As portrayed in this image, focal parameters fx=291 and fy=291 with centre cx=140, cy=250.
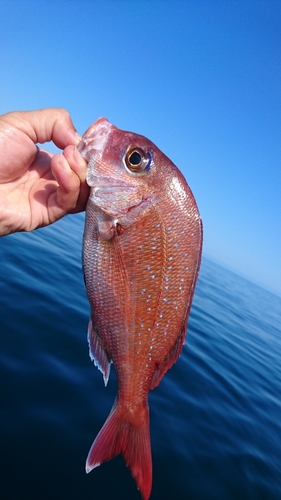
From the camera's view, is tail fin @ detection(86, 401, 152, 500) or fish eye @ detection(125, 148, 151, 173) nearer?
tail fin @ detection(86, 401, 152, 500)

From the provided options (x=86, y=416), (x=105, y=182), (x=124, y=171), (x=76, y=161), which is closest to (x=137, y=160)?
(x=124, y=171)

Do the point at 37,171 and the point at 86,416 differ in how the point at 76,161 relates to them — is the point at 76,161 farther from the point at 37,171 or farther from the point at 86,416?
the point at 86,416

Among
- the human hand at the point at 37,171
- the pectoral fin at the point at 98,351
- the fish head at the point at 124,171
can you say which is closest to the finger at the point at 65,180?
the human hand at the point at 37,171

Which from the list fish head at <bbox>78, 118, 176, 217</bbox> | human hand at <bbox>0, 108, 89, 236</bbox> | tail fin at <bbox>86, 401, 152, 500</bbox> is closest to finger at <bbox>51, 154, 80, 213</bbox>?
human hand at <bbox>0, 108, 89, 236</bbox>

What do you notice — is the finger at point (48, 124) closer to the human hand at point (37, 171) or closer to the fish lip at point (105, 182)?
the human hand at point (37, 171)

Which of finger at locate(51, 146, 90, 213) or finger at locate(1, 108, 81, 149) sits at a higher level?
finger at locate(1, 108, 81, 149)

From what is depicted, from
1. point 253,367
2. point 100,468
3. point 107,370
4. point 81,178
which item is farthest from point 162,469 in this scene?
point 253,367

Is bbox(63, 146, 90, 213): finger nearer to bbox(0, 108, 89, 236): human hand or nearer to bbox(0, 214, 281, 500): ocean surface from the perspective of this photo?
bbox(0, 108, 89, 236): human hand
